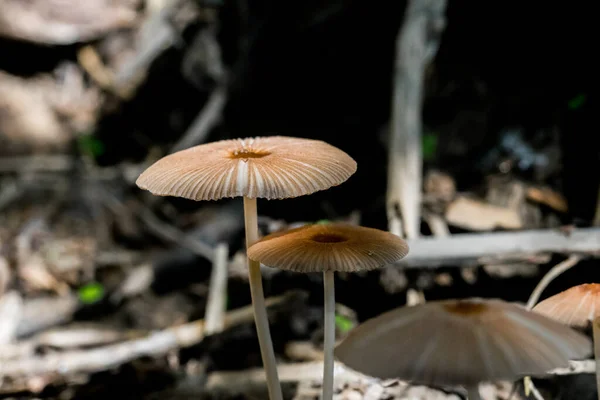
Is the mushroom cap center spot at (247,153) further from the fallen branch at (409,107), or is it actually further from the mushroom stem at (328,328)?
the fallen branch at (409,107)

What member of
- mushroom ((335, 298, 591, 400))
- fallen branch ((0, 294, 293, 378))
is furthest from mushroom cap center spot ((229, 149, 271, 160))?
fallen branch ((0, 294, 293, 378))

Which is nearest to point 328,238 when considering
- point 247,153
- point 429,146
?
point 247,153

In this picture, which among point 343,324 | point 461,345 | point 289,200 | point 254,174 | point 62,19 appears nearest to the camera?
point 461,345

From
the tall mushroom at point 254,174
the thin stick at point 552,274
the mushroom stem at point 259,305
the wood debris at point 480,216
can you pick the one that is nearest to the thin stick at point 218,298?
the mushroom stem at point 259,305

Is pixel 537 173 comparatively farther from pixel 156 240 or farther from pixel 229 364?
pixel 156 240

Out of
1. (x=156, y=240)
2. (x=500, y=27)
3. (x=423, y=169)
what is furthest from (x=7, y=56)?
(x=500, y=27)

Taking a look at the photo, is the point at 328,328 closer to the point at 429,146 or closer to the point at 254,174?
the point at 254,174

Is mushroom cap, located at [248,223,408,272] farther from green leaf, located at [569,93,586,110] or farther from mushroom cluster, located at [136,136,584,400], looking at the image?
green leaf, located at [569,93,586,110]
